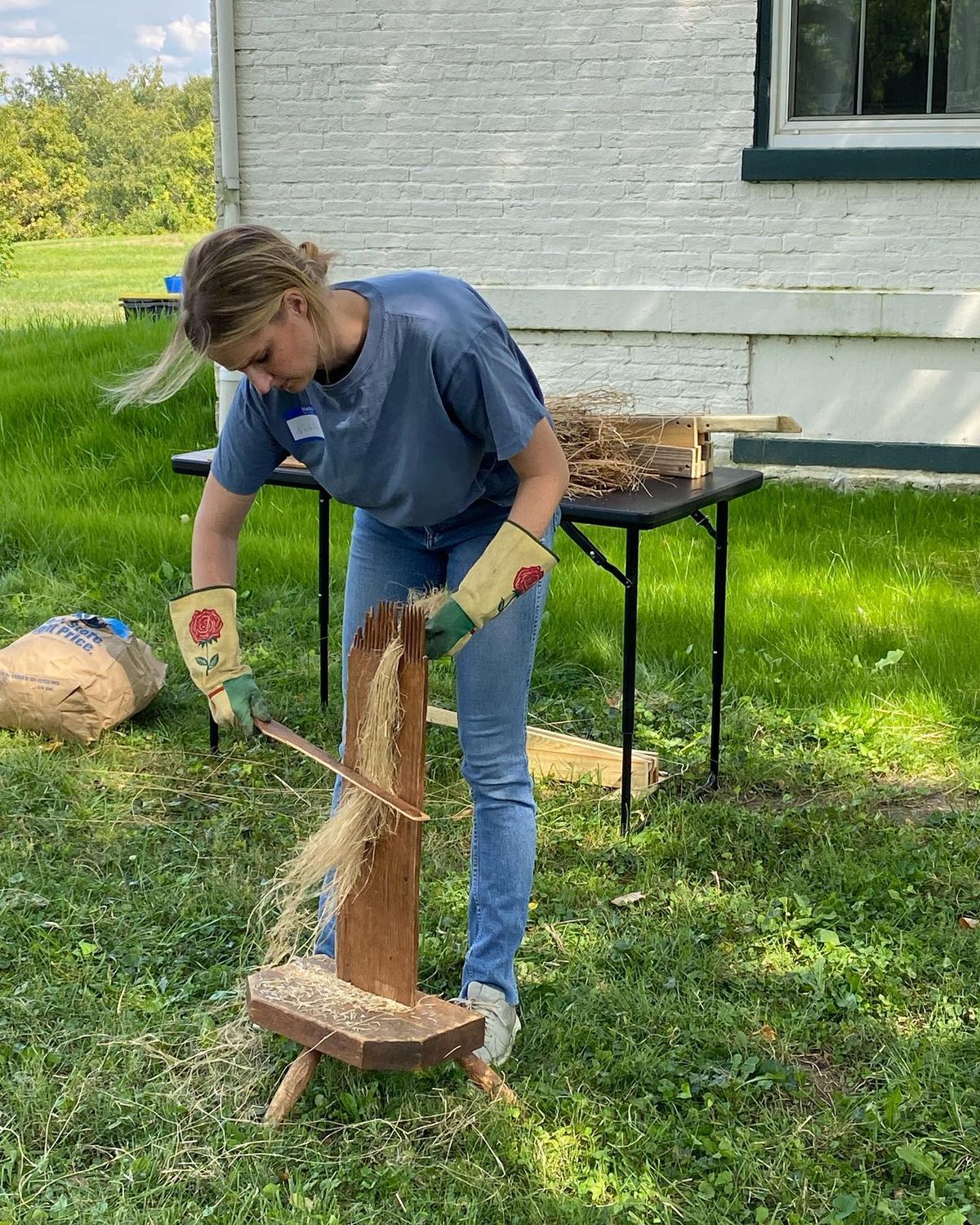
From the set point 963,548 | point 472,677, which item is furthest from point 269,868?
point 963,548

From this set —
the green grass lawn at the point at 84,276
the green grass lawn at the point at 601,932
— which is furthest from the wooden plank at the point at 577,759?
the green grass lawn at the point at 84,276

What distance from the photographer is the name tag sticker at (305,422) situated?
8.62 feet

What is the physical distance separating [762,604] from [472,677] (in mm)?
3131

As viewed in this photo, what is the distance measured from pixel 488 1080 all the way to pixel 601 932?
0.82 metres

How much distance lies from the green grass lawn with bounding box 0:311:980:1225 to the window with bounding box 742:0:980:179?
2351 millimetres

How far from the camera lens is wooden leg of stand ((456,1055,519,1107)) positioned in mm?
2807

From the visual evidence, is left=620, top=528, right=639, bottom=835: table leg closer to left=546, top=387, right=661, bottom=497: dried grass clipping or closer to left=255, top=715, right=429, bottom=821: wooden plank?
left=546, top=387, right=661, bottom=497: dried grass clipping

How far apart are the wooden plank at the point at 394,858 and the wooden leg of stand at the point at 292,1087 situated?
0.18 meters

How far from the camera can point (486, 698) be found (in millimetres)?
2740

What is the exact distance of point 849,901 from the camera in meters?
3.70

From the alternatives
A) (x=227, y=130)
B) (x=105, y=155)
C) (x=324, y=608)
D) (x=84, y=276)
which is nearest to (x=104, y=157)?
(x=105, y=155)

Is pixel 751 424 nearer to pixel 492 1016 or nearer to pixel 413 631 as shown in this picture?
pixel 413 631

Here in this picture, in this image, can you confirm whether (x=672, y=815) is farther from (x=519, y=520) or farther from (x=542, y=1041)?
(x=519, y=520)

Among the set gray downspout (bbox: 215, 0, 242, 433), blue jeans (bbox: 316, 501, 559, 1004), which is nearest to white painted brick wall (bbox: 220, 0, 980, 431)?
gray downspout (bbox: 215, 0, 242, 433)
